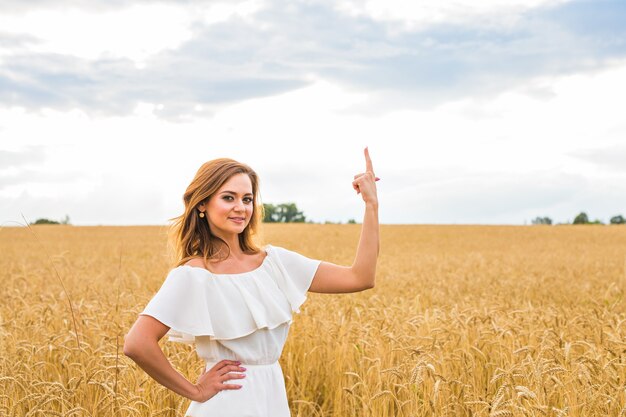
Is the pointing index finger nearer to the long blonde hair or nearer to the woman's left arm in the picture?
the woman's left arm

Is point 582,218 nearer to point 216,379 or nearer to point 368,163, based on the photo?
point 368,163

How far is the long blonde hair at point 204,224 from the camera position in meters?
2.92

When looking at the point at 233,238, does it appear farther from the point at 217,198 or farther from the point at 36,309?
the point at 36,309

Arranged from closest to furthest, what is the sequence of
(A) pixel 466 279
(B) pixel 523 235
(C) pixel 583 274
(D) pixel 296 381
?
(D) pixel 296 381 → (A) pixel 466 279 → (C) pixel 583 274 → (B) pixel 523 235

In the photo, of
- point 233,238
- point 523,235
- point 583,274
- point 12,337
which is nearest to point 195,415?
point 233,238

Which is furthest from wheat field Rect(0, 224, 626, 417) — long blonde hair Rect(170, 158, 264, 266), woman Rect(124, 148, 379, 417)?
long blonde hair Rect(170, 158, 264, 266)

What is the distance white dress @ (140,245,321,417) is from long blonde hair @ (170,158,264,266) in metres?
0.17

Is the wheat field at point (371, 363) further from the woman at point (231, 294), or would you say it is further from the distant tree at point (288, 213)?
the distant tree at point (288, 213)

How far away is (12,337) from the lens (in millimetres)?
5566

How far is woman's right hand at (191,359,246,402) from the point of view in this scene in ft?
8.55

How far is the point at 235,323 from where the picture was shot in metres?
2.73

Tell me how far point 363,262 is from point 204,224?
816 mm

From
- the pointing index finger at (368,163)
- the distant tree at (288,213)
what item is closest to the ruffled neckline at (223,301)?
the pointing index finger at (368,163)

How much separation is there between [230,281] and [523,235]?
3967 centimetres
